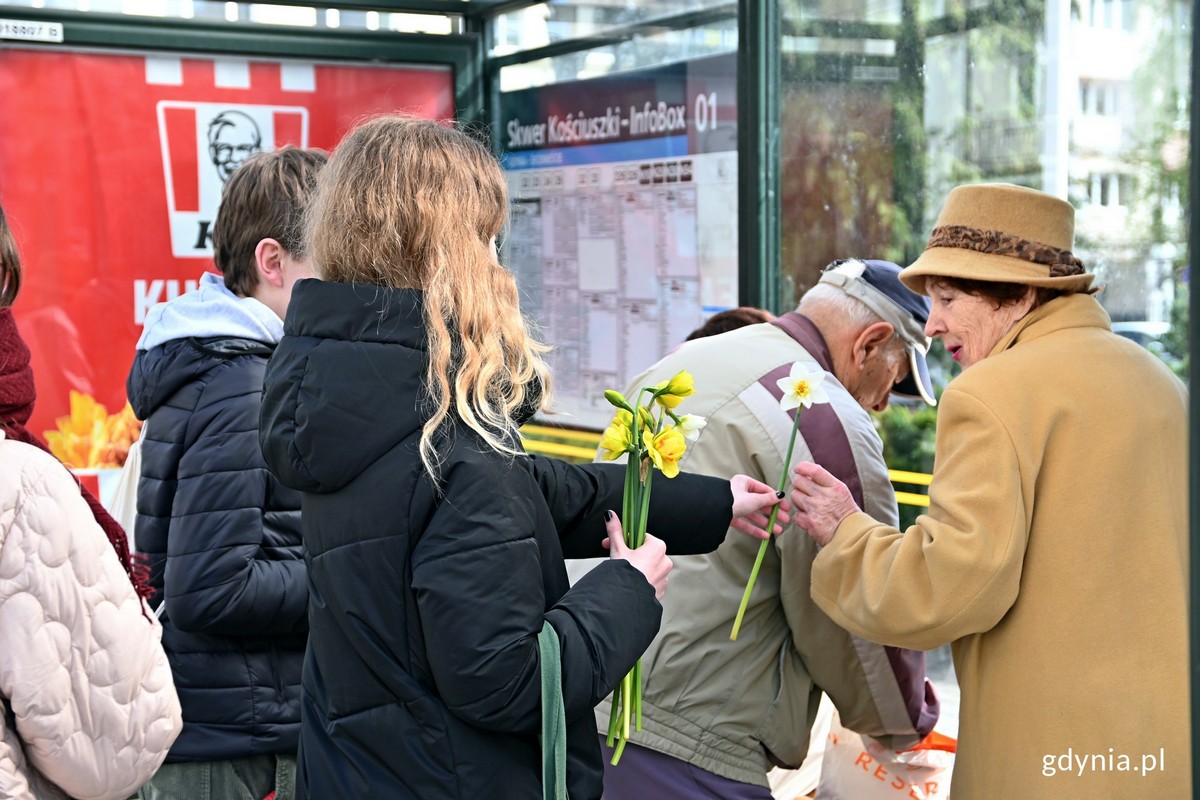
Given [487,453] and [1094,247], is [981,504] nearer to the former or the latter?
[487,453]

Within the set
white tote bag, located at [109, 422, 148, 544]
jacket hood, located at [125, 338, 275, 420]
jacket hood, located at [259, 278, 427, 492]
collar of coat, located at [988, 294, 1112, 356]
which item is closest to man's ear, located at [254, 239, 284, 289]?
jacket hood, located at [125, 338, 275, 420]

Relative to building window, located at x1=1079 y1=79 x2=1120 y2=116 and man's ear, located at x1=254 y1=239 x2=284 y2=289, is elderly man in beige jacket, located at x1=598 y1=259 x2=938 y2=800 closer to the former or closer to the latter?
man's ear, located at x1=254 y1=239 x2=284 y2=289

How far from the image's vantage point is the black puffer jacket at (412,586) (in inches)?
72.5

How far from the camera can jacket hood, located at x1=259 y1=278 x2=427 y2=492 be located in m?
1.88

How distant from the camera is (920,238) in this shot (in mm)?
3986

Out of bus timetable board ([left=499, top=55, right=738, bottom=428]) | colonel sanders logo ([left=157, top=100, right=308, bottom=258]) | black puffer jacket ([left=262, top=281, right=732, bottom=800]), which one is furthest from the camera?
colonel sanders logo ([left=157, top=100, right=308, bottom=258])

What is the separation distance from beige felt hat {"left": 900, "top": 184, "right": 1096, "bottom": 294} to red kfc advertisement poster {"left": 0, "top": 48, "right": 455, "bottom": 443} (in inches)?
130

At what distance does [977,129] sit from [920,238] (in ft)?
1.11

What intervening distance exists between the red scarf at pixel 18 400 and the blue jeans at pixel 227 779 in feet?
2.30

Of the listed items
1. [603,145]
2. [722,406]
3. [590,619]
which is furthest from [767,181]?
[590,619]

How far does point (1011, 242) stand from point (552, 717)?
109 cm

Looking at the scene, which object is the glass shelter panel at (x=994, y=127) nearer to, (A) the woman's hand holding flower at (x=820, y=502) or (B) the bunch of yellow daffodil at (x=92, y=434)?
(A) the woman's hand holding flower at (x=820, y=502)

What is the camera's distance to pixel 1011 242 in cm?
229

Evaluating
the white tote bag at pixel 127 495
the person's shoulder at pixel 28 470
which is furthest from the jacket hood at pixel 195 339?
the person's shoulder at pixel 28 470
